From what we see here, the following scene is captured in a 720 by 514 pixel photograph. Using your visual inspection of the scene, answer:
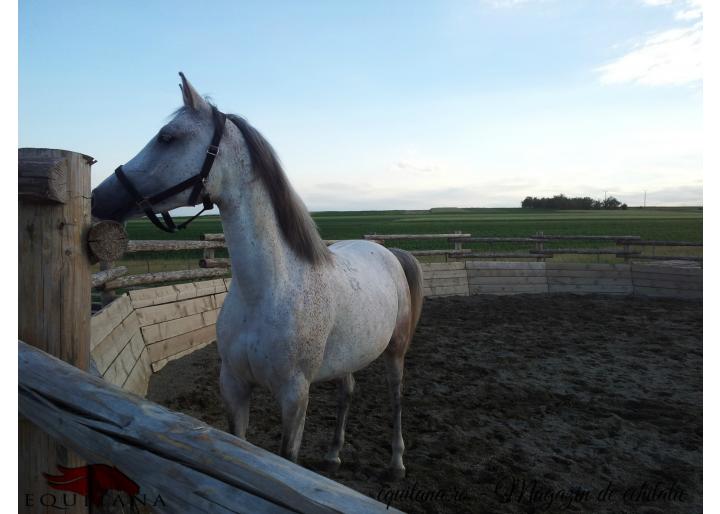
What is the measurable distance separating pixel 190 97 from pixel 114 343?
9.85 ft

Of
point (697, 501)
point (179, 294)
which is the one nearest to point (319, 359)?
point (697, 501)

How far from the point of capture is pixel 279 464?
40.9 inches

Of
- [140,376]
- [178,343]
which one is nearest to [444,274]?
[178,343]

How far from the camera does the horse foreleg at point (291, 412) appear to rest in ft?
7.67

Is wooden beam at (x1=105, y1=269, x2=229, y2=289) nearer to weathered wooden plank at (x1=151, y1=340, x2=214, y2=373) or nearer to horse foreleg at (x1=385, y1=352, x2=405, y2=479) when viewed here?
weathered wooden plank at (x1=151, y1=340, x2=214, y2=373)

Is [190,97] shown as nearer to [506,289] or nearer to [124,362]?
[124,362]

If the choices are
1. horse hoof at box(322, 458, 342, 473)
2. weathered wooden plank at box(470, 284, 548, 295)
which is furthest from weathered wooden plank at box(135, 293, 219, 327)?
weathered wooden plank at box(470, 284, 548, 295)

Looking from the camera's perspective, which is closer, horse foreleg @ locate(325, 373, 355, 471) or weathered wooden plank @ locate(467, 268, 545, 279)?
horse foreleg @ locate(325, 373, 355, 471)

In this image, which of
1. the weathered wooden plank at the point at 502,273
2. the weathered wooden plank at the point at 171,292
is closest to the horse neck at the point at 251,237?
the weathered wooden plank at the point at 171,292

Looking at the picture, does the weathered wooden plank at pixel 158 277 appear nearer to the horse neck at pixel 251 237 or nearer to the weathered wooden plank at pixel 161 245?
the weathered wooden plank at pixel 161 245

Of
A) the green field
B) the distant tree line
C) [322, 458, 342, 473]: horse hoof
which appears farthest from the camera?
the distant tree line

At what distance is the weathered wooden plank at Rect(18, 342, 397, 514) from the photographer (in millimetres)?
986

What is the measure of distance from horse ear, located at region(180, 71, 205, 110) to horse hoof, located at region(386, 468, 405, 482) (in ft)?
9.01

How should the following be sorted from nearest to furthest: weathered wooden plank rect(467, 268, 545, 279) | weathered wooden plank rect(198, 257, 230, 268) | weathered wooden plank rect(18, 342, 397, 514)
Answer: weathered wooden plank rect(18, 342, 397, 514), weathered wooden plank rect(198, 257, 230, 268), weathered wooden plank rect(467, 268, 545, 279)
